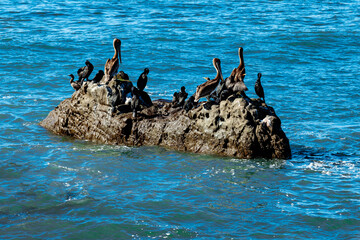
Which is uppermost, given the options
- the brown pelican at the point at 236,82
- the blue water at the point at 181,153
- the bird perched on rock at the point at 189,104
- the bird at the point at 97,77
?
the brown pelican at the point at 236,82

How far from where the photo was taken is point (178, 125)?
16125 mm

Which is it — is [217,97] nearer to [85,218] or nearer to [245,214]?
[245,214]

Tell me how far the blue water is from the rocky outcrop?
14.0 inches

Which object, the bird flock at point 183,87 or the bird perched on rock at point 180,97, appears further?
the bird perched on rock at point 180,97

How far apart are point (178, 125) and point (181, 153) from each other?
0.77 m

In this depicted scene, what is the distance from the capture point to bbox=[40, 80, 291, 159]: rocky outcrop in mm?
15297

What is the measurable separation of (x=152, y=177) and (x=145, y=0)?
3014 cm

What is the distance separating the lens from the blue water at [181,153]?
40.7 feet

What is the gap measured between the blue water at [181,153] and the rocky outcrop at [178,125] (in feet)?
1.17

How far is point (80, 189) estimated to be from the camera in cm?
1388

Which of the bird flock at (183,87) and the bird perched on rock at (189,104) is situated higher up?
the bird flock at (183,87)

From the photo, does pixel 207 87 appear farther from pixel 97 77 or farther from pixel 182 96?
pixel 97 77

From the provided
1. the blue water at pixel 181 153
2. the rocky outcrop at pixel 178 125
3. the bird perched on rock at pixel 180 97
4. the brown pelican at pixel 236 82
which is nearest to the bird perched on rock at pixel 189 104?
the rocky outcrop at pixel 178 125

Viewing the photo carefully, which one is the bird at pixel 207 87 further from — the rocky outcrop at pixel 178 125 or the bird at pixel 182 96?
the bird at pixel 182 96
